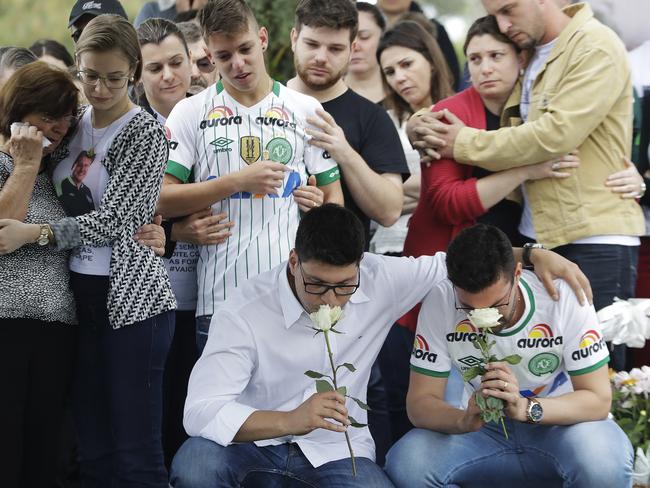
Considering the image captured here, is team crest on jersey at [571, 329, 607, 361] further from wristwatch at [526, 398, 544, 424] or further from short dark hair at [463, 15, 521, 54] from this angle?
short dark hair at [463, 15, 521, 54]

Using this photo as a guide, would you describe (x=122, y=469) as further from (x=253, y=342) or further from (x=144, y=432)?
(x=253, y=342)

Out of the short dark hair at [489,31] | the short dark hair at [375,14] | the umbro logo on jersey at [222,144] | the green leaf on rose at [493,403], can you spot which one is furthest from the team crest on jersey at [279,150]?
the short dark hair at [375,14]

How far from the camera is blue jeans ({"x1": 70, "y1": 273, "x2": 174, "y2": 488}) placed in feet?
11.6

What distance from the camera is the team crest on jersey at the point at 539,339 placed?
3.47 metres

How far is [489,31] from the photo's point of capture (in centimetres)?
428

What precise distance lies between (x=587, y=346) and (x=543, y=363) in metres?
0.17

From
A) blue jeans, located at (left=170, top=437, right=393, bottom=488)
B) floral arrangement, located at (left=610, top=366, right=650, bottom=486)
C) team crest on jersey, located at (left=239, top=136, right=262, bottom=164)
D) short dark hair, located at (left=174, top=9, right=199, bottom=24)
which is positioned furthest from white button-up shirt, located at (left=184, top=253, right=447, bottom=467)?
short dark hair, located at (left=174, top=9, right=199, bottom=24)

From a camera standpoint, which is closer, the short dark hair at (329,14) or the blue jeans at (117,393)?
the blue jeans at (117,393)

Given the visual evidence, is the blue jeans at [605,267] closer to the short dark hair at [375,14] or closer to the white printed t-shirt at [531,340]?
the white printed t-shirt at [531,340]

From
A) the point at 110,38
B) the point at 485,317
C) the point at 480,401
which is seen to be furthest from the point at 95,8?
the point at 480,401

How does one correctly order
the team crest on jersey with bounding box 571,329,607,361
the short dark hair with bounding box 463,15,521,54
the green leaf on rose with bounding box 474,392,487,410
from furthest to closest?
the short dark hair with bounding box 463,15,521,54 → the team crest on jersey with bounding box 571,329,607,361 → the green leaf on rose with bounding box 474,392,487,410

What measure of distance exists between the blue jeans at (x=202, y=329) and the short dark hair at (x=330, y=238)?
68 centimetres

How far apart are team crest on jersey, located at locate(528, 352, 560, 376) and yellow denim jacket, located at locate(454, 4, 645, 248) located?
2.19 feet

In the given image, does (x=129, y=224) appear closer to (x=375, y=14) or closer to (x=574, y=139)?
(x=574, y=139)
